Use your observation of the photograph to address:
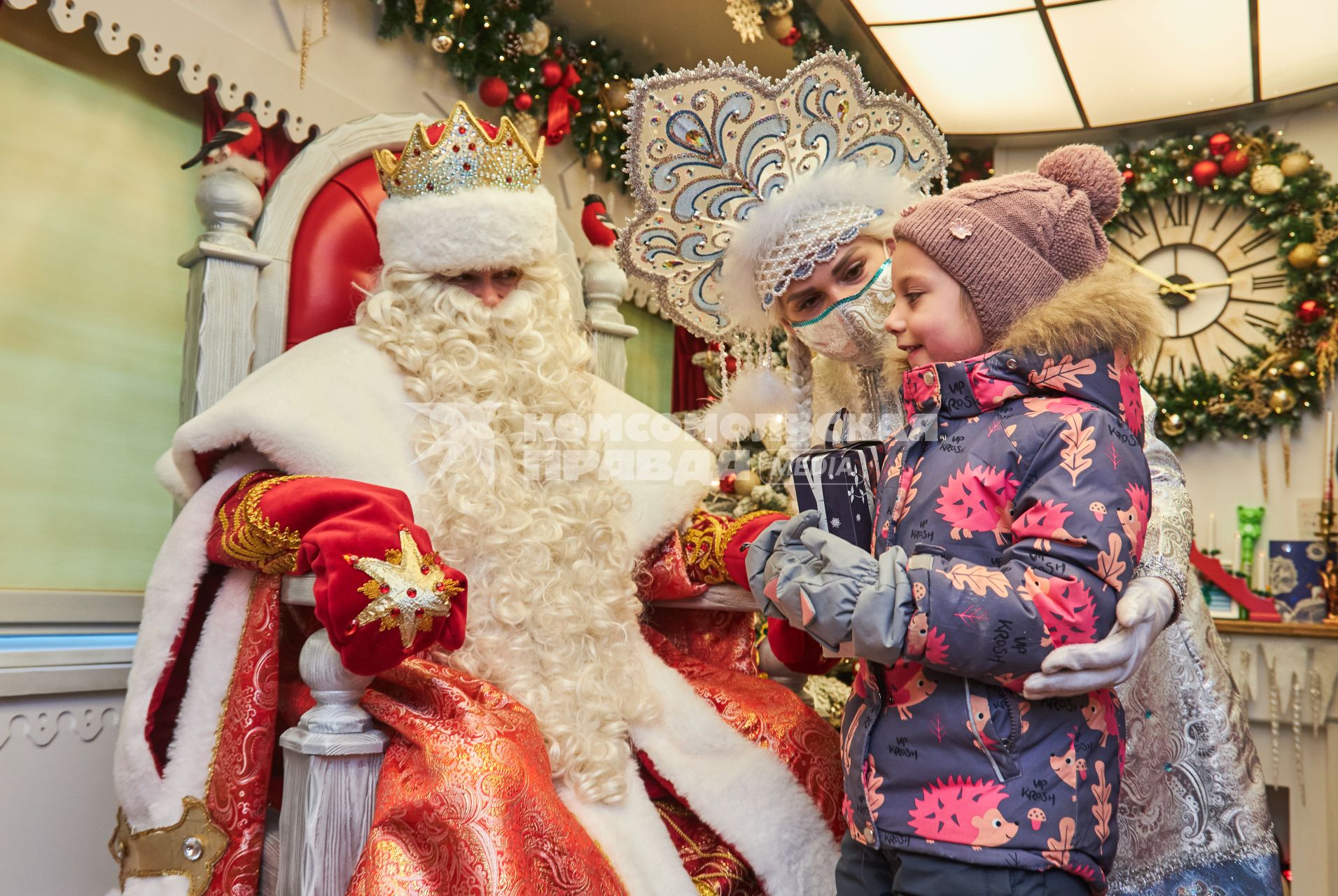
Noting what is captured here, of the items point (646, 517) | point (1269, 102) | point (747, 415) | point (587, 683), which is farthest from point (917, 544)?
point (1269, 102)

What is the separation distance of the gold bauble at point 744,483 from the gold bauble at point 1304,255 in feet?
9.76

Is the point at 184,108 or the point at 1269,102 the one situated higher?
the point at 1269,102

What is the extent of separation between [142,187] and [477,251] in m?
1.15

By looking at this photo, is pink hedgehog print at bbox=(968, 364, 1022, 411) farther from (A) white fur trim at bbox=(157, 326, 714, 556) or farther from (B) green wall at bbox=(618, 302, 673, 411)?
(B) green wall at bbox=(618, 302, 673, 411)

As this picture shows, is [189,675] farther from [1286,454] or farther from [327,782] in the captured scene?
[1286,454]

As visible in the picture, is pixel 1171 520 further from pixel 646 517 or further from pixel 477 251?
pixel 477 251

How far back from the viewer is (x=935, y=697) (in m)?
1.34

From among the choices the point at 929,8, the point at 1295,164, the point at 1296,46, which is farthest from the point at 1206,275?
the point at 929,8

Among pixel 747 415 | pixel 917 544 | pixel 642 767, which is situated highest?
pixel 747 415

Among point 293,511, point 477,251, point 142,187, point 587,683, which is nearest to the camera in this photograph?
point 293,511

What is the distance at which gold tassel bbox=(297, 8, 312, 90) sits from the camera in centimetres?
282

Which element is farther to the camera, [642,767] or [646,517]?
[646,517]

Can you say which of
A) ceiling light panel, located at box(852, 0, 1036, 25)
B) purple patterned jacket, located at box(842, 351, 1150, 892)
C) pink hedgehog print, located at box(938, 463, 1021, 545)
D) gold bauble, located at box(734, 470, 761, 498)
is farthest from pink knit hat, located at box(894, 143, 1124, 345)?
ceiling light panel, located at box(852, 0, 1036, 25)

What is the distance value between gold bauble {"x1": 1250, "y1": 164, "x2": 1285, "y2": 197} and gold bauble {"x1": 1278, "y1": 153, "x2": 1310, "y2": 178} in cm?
3
